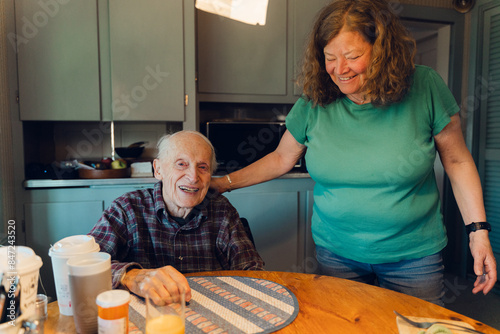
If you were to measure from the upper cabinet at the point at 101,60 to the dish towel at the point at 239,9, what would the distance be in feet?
0.86

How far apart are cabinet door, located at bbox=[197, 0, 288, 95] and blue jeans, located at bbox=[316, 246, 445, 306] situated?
1800 millimetres

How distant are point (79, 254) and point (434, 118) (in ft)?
3.65

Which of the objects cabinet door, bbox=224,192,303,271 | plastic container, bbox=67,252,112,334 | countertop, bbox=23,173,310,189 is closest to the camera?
plastic container, bbox=67,252,112,334

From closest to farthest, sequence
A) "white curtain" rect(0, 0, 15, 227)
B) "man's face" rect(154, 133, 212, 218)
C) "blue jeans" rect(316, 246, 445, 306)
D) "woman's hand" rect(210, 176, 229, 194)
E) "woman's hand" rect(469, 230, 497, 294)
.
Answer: "woman's hand" rect(469, 230, 497, 294) < "blue jeans" rect(316, 246, 445, 306) < "man's face" rect(154, 133, 212, 218) < "woman's hand" rect(210, 176, 229, 194) < "white curtain" rect(0, 0, 15, 227)

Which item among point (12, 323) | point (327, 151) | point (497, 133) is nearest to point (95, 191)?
point (327, 151)

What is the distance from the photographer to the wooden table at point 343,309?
83 centimetres

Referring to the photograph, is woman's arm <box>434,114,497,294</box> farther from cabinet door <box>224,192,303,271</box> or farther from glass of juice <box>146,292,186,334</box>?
cabinet door <box>224,192,303,271</box>

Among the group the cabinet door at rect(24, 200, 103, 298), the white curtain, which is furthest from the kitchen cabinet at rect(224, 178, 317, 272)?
the white curtain

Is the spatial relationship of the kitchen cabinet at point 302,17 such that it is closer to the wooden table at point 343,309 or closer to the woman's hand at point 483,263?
the woman's hand at point 483,263

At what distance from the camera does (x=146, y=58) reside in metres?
2.44

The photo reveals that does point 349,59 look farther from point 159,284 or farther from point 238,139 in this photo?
point 238,139

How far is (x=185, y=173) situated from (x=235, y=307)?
593 millimetres

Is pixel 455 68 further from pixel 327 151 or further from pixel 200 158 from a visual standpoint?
pixel 200 158

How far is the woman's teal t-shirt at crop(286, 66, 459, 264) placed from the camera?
1194 millimetres
